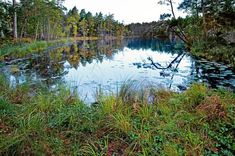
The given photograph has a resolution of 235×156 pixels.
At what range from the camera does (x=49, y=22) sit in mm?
43031

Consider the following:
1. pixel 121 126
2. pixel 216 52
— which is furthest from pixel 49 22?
pixel 121 126

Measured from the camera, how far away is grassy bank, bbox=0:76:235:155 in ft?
12.3

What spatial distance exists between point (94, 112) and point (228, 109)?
2.42 meters

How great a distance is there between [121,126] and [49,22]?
41.2 meters

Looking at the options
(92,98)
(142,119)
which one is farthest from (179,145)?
(92,98)

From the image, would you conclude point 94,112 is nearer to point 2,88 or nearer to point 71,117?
point 71,117

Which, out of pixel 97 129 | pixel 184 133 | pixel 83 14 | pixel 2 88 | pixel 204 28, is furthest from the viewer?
pixel 83 14

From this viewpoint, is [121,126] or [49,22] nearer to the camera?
[121,126]

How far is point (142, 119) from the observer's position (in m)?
4.73

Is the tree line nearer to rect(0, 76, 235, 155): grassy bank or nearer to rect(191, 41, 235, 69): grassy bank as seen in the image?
rect(191, 41, 235, 69): grassy bank

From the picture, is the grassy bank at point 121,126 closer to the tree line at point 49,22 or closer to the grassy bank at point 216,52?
the grassy bank at point 216,52

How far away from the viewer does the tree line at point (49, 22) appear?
27.8 m

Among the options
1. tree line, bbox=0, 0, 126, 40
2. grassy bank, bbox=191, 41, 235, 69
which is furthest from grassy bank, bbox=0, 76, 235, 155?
tree line, bbox=0, 0, 126, 40

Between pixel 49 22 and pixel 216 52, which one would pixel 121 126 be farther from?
pixel 49 22
